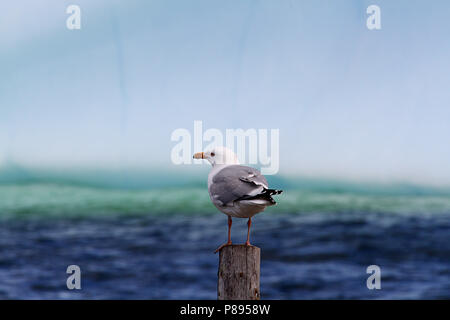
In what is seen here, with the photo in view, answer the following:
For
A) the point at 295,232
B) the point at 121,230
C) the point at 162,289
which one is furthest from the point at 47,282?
the point at 295,232

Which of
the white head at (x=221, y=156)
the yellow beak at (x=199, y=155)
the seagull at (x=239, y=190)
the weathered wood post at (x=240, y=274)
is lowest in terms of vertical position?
the weathered wood post at (x=240, y=274)

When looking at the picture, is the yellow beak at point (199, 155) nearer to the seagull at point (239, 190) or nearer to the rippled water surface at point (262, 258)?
the seagull at point (239, 190)

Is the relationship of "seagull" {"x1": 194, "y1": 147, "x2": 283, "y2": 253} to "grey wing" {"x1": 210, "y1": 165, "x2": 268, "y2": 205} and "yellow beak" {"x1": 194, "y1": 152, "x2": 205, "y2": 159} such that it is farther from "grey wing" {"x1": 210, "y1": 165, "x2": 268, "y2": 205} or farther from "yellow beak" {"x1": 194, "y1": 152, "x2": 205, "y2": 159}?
"yellow beak" {"x1": 194, "y1": 152, "x2": 205, "y2": 159}

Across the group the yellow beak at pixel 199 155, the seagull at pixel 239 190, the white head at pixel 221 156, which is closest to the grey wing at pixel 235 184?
the seagull at pixel 239 190

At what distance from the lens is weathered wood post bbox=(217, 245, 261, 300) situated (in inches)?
245

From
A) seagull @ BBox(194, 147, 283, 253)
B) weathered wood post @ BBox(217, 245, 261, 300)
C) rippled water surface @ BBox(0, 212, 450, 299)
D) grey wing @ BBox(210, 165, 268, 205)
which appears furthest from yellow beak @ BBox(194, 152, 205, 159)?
rippled water surface @ BBox(0, 212, 450, 299)

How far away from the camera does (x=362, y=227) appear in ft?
83.1

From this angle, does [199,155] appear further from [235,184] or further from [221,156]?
[235,184]

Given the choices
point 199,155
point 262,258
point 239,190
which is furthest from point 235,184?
point 262,258

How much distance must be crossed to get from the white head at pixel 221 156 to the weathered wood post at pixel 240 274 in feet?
3.54

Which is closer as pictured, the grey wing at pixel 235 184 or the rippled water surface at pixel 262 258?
the grey wing at pixel 235 184

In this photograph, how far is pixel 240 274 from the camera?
6.25 meters

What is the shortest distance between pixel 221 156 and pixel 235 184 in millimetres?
627

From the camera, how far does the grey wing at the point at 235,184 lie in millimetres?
6297
